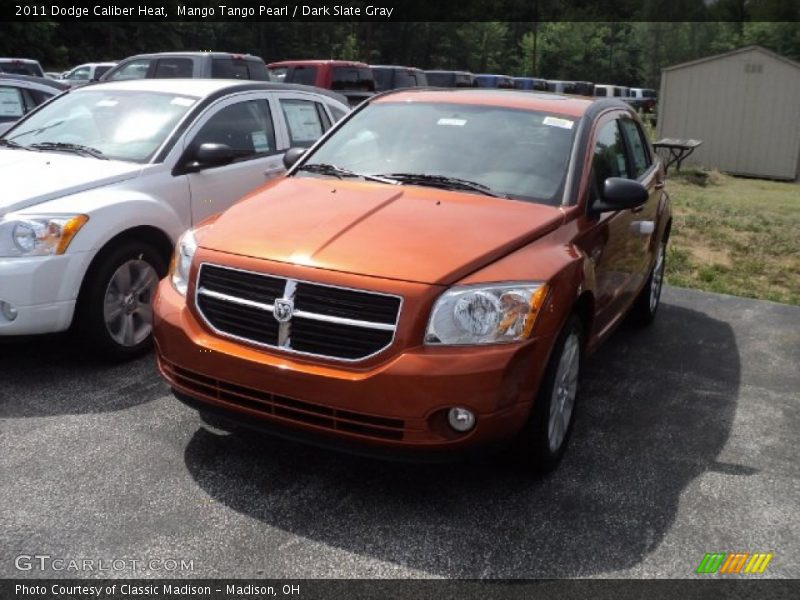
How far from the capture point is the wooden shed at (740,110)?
690 inches

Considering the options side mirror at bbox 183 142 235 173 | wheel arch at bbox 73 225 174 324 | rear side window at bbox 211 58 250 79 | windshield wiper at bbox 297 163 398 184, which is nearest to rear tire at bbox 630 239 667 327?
windshield wiper at bbox 297 163 398 184

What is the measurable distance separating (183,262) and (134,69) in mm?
13076

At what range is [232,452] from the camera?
149 inches

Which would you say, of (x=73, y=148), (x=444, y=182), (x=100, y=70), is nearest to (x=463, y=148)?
(x=444, y=182)

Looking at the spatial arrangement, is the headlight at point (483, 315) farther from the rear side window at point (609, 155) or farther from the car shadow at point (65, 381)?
the car shadow at point (65, 381)

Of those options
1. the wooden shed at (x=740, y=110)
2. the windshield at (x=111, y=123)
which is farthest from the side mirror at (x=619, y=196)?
the wooden shed at (x=740, y=110)

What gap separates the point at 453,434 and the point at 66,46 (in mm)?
56065

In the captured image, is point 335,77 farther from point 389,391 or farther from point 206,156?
point 389,391

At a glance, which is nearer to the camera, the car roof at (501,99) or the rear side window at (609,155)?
the rear side window at (609,155)

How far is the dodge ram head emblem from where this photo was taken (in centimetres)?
324

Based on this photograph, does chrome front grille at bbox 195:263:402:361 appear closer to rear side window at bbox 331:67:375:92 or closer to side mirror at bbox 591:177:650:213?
side mirror at bbox 591:177:650:213

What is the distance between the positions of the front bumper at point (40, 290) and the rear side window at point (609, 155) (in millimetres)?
2940

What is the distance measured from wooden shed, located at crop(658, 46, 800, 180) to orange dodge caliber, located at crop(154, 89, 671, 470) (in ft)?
50.7

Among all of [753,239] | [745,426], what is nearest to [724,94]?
[753,239]
